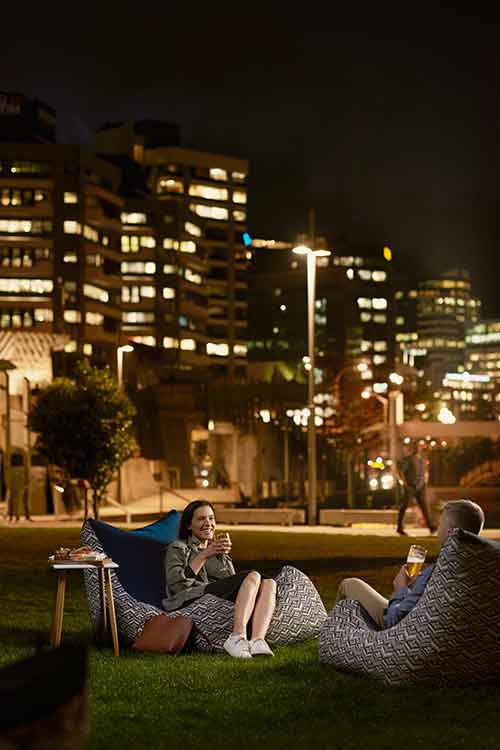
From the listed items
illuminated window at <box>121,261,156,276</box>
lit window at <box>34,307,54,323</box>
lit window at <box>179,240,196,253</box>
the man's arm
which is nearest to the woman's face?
the man's arm

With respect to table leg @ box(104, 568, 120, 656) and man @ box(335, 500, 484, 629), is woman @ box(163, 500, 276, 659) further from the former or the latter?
man @ box(335, 500, 484, 629)

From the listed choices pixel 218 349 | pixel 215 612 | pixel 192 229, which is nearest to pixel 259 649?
pixel 215 612

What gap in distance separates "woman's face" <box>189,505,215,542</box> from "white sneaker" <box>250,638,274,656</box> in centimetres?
107

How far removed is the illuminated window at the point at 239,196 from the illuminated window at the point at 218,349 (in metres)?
19.4

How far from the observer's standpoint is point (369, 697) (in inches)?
349

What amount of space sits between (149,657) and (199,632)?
17.7 inches

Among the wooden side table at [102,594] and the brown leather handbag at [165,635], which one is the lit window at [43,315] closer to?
the wooden side table at [102,594]

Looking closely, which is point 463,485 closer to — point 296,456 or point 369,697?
point 296,456

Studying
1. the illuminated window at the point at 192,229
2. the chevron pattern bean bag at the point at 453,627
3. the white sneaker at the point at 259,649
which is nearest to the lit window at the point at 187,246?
the illuminated window at the point at 192,229

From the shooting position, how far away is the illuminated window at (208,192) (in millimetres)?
180000

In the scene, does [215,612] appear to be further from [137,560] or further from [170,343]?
[170,343]

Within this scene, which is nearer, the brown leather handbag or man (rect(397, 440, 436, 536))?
the brown leather handbag

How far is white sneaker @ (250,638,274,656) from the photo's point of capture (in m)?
10.5

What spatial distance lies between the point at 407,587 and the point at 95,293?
127409mm
